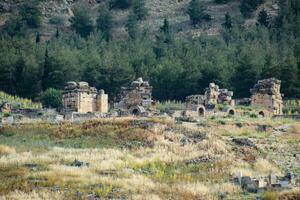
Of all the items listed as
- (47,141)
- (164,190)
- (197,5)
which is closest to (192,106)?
(47,141)

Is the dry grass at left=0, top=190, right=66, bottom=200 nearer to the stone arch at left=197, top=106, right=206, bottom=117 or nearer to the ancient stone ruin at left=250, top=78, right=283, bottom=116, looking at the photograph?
the stone arch at left=197, top=106, right=206, bottom=117

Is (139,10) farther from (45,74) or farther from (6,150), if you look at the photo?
(6,150)

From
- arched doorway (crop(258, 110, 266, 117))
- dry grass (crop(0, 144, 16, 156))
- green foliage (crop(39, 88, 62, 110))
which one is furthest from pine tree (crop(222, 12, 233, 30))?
dry grass (crop(0, 144, 16, 156))

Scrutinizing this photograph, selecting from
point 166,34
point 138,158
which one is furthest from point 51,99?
point 138,158

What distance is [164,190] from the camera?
928 inches

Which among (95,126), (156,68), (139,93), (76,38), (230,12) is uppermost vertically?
(230,12)

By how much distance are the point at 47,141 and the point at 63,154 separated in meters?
4.56

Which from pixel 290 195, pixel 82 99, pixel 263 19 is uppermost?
pixel 263 19

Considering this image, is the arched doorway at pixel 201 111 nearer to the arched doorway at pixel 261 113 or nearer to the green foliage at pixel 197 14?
the arched doorway at pixel 261 113

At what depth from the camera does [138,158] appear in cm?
2888

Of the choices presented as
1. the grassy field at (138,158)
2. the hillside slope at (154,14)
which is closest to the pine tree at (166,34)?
the hillside slope at (154,14)

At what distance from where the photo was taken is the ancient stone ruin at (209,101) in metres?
50.5

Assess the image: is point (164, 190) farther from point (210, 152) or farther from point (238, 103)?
point (238, 103)

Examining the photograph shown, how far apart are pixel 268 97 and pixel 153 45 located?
33.9m
